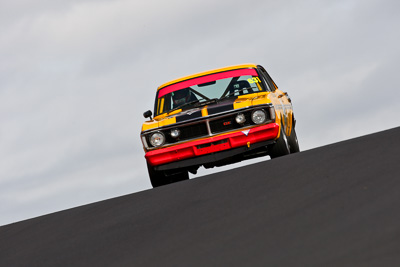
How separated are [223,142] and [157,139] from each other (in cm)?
85

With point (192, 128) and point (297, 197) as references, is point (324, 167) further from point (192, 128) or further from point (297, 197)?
point (192, 128)

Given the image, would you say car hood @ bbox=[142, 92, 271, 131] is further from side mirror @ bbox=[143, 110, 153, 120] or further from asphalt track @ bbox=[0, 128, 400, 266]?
asphalt track @ bbox=[0, 128, 400, 266]

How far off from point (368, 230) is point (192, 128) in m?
5.81

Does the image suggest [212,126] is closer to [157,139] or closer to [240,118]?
[240,118]

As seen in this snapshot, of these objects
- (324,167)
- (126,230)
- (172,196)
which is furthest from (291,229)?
(172,196)

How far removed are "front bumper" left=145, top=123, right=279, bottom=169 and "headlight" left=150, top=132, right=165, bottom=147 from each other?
0.14 m

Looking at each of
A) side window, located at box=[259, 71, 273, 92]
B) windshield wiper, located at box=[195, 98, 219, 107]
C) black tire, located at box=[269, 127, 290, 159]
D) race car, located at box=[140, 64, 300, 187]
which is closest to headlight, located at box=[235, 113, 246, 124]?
race car, located at box=[140, 64, 300, 187]

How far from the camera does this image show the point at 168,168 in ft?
31.0

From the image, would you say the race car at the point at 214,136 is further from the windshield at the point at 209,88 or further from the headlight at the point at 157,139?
the windshield at the point at 209,88

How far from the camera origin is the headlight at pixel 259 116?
369 inches

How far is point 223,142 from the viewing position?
9.35 m

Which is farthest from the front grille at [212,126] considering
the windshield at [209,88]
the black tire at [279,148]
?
the windshield at [209,88]

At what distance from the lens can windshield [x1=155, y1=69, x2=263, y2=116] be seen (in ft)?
34.4

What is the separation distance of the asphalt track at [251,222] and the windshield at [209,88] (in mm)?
3071
